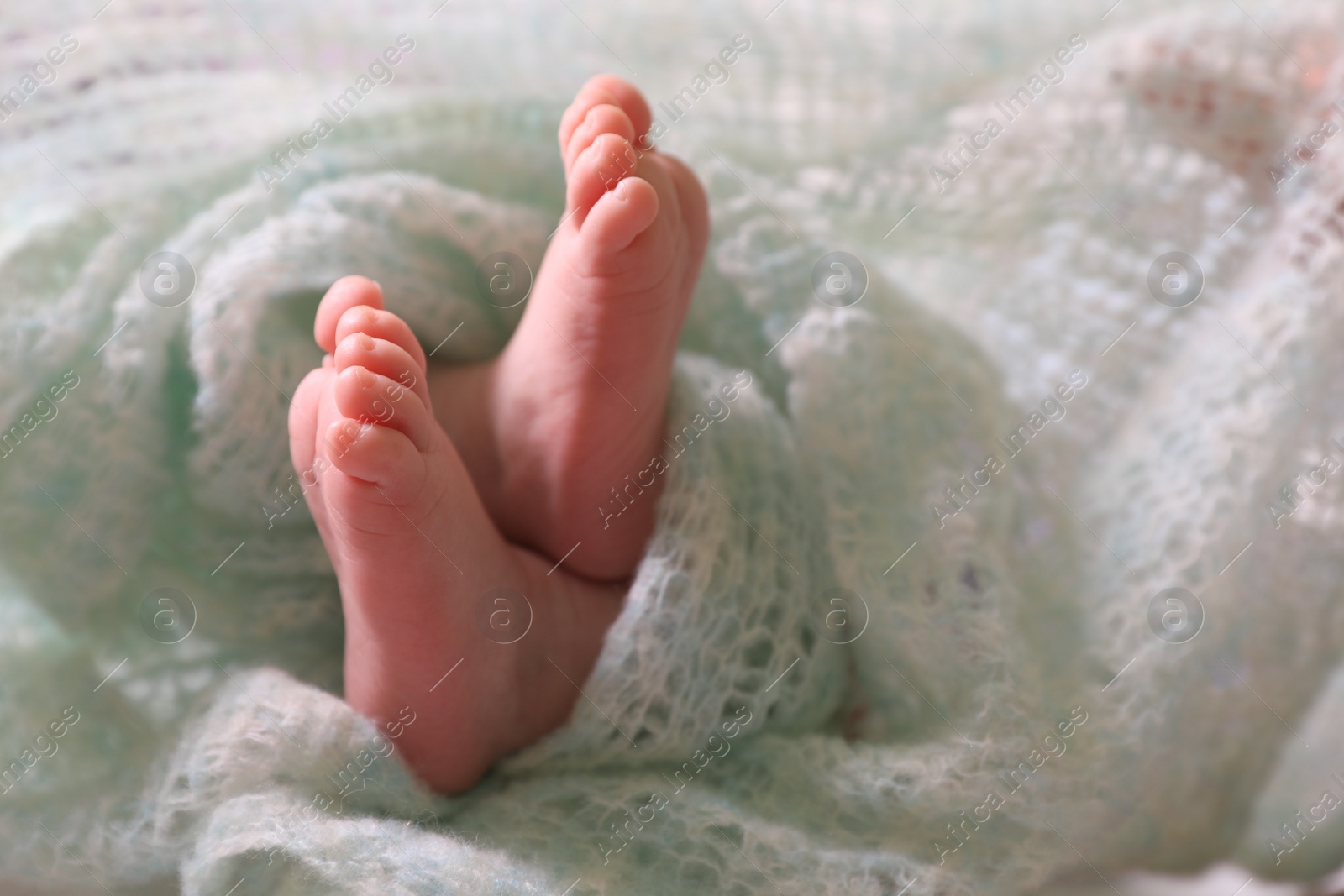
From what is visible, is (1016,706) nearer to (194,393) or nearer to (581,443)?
(581,443)

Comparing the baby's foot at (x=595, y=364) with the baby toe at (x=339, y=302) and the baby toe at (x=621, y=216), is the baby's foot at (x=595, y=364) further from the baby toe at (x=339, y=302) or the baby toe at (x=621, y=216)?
the baby toe at (x=339, y=302)

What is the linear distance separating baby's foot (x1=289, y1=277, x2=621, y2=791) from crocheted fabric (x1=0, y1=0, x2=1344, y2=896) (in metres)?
0.03

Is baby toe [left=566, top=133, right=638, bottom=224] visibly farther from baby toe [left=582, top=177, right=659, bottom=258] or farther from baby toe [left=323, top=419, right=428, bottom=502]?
baby toe [left=323, top=419, right=428, bottom=502]

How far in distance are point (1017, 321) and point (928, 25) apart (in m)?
0.44

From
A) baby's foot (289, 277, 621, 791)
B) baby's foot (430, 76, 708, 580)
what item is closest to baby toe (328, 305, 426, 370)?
baby's foot (289, 277, 621, 791)

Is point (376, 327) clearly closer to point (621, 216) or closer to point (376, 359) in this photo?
point (376, 359)

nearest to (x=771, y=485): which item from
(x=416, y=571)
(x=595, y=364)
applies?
(x=595, y=364)

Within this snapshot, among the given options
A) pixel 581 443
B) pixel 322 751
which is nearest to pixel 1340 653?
pixel 581 443

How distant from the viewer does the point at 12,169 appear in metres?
0.81

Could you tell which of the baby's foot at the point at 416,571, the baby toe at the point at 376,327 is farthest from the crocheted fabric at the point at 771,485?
the baby toe at the point at 376,327

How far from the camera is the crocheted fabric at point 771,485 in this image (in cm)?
61

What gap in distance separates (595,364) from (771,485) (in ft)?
0.61

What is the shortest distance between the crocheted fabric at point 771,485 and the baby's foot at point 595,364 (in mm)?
52

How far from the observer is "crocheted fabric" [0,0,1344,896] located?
1.99ft
